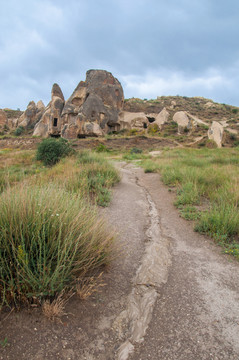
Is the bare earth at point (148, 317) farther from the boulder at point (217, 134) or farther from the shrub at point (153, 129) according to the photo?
the shrub at point (153, 129)

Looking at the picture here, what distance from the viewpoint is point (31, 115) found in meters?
44.5

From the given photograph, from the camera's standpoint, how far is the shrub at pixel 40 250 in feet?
5.49

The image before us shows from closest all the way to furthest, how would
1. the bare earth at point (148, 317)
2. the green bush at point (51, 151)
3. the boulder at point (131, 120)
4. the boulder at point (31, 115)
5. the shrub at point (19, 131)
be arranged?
1. the bare earth at point (148, 317)
2. the green bush at point (51, 151)
3. the boulder at point (131, 120)
4. the shrub at point (19, 131)
5. the boulder at point (31, 115)

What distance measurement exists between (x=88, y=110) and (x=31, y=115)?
1868 centimetres

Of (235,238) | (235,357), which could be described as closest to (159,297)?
(235,357)

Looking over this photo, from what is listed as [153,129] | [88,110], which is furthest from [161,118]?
[88,110]

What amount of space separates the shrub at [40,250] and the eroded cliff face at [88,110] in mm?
30288

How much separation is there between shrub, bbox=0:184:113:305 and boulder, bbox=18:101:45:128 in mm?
46196

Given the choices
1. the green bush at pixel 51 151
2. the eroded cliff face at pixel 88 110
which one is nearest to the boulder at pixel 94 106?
the eroded cliff face at pixel 88 110


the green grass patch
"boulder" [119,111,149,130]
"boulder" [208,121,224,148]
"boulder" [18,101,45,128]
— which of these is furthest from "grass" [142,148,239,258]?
"boulder" [18,101,45,128]

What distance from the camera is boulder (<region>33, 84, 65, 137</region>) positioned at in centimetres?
3600

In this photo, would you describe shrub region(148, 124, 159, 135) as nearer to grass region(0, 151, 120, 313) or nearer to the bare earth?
the bare earth

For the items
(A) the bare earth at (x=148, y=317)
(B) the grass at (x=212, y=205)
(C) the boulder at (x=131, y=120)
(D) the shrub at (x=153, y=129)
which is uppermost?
(C) the boulder at (x=131, y=120)

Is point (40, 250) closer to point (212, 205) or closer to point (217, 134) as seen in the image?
point (212, 205)
